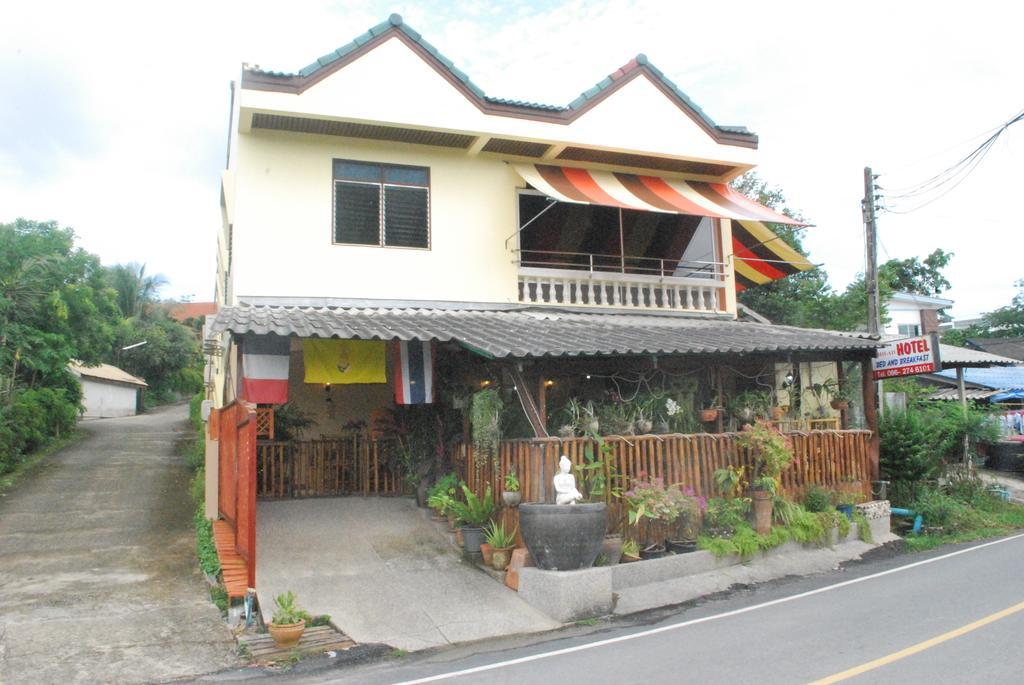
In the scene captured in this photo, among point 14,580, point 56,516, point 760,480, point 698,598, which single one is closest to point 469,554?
point 698,598

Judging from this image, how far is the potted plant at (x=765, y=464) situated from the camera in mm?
11336

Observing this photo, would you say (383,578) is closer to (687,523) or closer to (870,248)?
(687,523)

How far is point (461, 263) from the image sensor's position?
1434cm

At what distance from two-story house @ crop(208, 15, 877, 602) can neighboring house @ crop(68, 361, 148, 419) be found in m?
27.9

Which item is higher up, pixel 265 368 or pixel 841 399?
pixel 265 368

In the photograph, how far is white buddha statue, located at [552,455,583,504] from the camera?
385 inches

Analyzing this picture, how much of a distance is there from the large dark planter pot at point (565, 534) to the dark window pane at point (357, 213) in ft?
21.3

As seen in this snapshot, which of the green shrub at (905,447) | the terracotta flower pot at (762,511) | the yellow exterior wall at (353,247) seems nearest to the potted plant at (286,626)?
the yellow exterior wall at (353,247)

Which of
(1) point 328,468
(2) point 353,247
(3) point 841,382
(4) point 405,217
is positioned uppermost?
(4) point 405,217

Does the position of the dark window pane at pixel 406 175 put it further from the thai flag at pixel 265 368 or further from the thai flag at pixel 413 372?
the thai flag at pixel 265 368

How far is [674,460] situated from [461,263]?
217 inches

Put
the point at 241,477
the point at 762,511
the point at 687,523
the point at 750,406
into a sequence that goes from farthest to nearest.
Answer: the point at 750,406 → the point at 762,511 → the point at 687,523 → the point at 241,477

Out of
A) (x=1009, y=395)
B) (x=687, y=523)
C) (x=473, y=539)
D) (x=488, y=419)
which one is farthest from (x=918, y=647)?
(x=1009, y=395)

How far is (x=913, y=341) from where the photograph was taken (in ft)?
47.5
